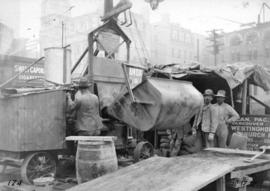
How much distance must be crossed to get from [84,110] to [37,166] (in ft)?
4.56

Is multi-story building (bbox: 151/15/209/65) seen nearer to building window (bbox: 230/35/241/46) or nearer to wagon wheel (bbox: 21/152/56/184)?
building window (bbox: 230/35/241/46)

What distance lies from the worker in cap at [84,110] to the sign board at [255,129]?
4321 mm

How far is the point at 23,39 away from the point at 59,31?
20.5 feet

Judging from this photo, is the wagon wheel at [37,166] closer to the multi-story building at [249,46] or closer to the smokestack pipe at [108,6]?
the smokestack pipe at [108,6]

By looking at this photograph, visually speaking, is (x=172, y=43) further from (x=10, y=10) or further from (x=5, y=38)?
(x=10, y=10)

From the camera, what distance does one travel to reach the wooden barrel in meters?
5.26

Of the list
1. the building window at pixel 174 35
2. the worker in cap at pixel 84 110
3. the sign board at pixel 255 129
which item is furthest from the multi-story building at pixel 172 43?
the worker in cap at pixel 84 110

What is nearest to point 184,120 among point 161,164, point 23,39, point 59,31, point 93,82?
point 161,164

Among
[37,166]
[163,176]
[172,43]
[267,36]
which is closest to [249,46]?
[267,36]

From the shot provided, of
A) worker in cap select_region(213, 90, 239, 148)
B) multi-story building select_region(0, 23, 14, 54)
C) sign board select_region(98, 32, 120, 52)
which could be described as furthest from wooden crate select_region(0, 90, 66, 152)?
multi-story building select_region(0, 23, 14, 54)

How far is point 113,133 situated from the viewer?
24.4 feet

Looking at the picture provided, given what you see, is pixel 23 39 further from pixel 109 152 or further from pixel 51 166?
pixel 109 152

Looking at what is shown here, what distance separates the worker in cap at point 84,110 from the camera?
639 centimetres

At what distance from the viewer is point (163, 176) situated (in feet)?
14.7
